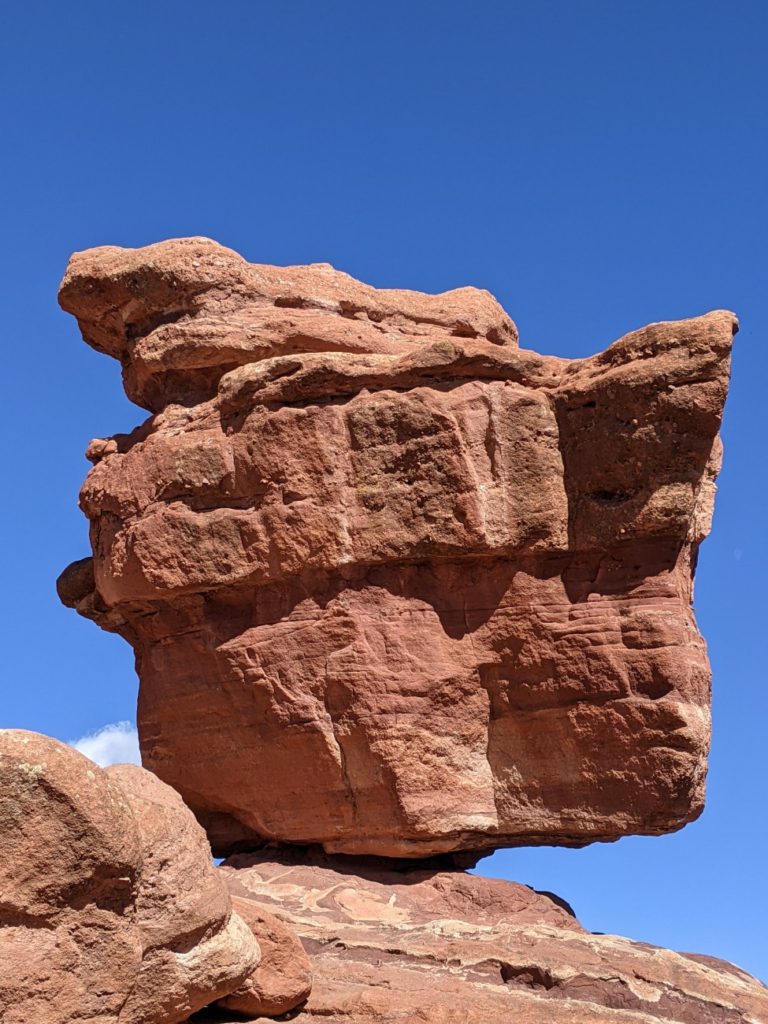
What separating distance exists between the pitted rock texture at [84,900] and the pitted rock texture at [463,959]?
1.58 metres

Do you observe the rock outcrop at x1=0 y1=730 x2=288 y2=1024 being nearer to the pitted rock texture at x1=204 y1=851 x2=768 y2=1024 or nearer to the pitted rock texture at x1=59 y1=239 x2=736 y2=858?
the pitted rock texture at x1=204 y1=851 x2=768 y2=1024

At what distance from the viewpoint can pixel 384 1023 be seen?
1125 cm

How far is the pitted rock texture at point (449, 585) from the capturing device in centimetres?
1421

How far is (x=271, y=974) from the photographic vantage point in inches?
440

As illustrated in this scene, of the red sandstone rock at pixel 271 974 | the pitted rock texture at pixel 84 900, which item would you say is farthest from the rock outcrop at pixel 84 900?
the red sandstone rock at pixel 271 974

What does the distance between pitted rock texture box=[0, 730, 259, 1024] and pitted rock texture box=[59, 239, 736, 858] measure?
4.74m

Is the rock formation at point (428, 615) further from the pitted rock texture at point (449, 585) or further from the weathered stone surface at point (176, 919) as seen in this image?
the weathered stone surface at point (176, 919)

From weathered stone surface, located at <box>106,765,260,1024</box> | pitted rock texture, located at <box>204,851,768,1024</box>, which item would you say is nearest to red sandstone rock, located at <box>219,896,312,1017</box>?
pitted rock texture, located at <box>204,851,768,1024</box>

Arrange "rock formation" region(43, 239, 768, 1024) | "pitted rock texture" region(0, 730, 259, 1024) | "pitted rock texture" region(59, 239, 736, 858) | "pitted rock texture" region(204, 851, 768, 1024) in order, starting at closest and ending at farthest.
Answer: "pitted rock texture" region(0, 730, 259, 1024)
"pitted rock texture" region(204, 851, 768, 1024)
"rock formation" region(43, 239, 768, 1024)
"pitted rock texture" region(59, 239, 736, 858)

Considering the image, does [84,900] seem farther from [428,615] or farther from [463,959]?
[428,615]

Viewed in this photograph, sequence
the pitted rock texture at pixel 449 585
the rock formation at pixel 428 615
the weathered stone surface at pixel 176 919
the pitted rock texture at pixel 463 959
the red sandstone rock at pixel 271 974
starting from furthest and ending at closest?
the pitted rock texture at pixel 449 585 → the rock formation at pixel 428 615 → the pitted rock texture at pixel 463 959 → the red sandstone rock at pixel 271 974 → the weathered stone surface at pixel 176 919

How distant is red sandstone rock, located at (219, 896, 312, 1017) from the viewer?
1095 cm

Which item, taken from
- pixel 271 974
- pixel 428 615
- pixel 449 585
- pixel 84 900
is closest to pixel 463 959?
pixel 271 974

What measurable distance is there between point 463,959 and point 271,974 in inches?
91.9
